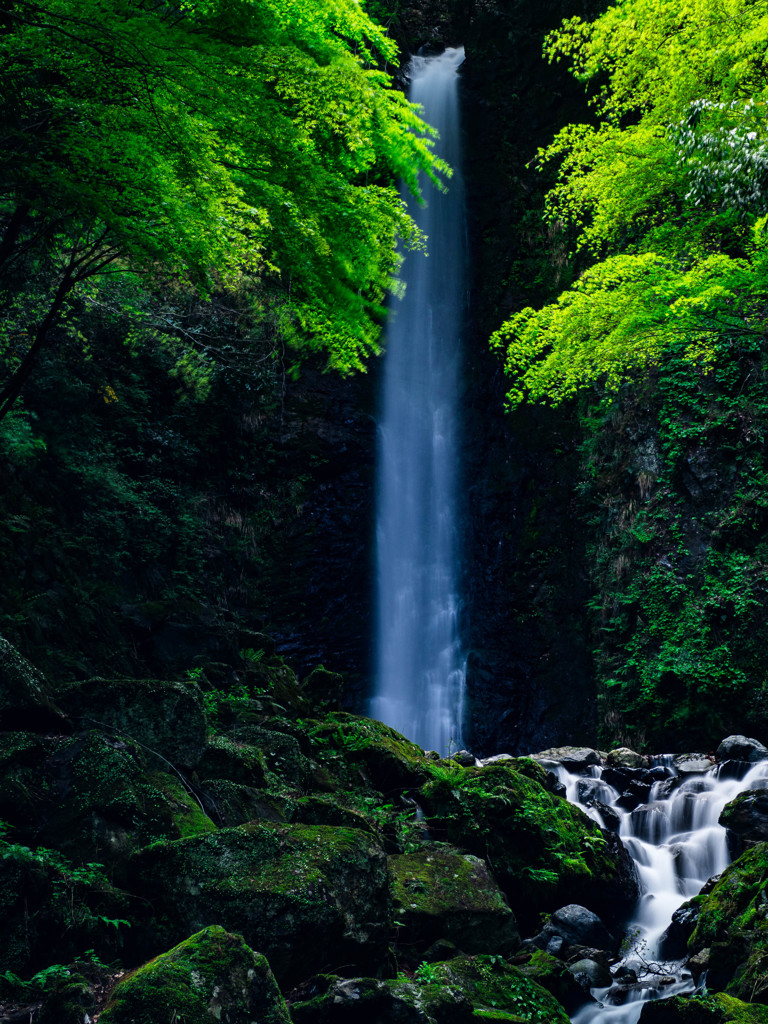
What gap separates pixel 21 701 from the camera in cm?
477

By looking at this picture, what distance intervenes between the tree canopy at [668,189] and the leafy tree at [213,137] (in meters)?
2.72

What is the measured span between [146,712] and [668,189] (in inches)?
316

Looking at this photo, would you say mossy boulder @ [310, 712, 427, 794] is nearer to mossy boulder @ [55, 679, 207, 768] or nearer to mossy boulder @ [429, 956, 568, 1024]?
mossy boulder @ [55, 679, 207, 768]

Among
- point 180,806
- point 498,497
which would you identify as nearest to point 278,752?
point 180,806

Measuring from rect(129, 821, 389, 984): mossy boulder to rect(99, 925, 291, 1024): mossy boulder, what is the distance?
0.55 meters

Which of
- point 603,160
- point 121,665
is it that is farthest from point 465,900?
point 603,160

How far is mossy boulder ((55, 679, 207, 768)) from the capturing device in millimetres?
5395

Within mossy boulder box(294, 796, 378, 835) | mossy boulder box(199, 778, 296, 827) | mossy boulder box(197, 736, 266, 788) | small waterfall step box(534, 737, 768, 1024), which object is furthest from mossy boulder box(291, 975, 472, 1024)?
small waterfall step box(534, 737, 768, 1024)

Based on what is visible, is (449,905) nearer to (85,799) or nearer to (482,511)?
(85,799)

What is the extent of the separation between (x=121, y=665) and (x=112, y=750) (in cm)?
416

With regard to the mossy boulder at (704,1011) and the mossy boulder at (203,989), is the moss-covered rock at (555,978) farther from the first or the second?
the mossy boulder at (203,989)

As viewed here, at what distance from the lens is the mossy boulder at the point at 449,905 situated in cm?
512

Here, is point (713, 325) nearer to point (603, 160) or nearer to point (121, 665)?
point (603, 160)

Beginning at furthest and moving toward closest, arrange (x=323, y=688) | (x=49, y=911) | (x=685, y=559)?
(x=685, y=559) → (x=323, y=688) → (x=49, y=911)
